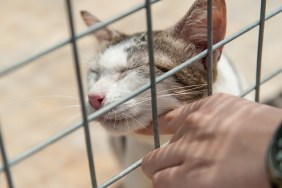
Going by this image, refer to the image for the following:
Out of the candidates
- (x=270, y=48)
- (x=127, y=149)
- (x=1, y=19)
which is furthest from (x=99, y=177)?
(x=1, y=19)

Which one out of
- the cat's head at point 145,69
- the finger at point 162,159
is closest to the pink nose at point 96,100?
the cat's head at point 145,69

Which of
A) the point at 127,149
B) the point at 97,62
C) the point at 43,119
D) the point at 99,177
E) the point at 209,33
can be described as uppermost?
the point at 209,33

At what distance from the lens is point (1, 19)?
224 centimetres

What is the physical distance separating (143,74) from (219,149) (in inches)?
15.3

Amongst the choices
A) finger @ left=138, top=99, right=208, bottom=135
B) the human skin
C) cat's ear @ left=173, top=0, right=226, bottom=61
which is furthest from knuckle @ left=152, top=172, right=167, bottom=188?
cat's ear @ left=173, top=0, right=226, bottom=61

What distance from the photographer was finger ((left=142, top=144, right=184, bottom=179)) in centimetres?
69

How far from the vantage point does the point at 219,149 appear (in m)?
0.65

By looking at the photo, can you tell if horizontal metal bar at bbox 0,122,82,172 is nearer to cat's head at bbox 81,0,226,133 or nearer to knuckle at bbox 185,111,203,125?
knuckle at bbox 185,111,203,125

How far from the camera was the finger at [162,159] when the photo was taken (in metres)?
0.69

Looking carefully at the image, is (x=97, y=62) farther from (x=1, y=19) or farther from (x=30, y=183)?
(x=1, y=19)

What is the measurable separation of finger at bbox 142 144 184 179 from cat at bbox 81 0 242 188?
194 millimetres

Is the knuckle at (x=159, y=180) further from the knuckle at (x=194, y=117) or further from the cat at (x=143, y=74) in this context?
the cat at (x=143, y=74)

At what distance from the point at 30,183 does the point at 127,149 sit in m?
0.48

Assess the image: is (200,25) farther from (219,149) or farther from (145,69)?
(219,149)
